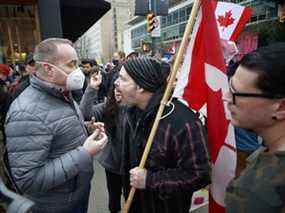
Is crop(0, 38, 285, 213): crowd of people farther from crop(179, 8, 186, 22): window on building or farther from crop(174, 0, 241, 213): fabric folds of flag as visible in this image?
crop(179, 8, 186, 22): window on building

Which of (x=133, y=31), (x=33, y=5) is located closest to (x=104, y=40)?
(x=133, y=31)

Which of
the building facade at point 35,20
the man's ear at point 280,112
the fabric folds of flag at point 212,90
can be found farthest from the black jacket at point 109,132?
the building facade at point 35,20

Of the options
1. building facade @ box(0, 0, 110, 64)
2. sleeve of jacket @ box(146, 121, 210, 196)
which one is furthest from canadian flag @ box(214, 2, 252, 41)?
building facade @ box(0, 0, 110, 64)

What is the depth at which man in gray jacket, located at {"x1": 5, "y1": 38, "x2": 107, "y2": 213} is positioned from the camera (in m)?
1.78

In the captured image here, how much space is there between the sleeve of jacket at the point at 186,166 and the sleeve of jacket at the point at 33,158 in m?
0.52

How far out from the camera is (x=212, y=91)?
2086 mm

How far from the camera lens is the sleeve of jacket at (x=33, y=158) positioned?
1771mm

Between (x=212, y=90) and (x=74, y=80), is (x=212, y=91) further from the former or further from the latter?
(x=74, y=80)

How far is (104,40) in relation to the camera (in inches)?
3900

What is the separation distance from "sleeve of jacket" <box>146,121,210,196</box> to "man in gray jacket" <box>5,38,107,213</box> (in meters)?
0.45

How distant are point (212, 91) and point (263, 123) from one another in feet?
2.71

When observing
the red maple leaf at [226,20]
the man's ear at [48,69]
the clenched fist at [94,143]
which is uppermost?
the red maple leaf at [226,20]

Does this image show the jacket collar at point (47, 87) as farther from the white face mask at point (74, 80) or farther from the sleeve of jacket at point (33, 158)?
the sleeve of jacket at point (33, 158)

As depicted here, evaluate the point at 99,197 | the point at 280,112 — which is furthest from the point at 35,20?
the point at 280,112
